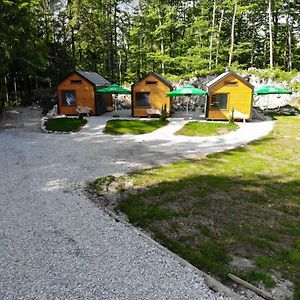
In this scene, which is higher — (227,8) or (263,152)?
(227,8)

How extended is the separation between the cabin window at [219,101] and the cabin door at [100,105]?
10725 mm

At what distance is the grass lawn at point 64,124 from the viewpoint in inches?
852

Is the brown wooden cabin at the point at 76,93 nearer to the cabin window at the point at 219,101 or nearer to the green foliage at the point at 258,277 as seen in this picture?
the cabin window at the point at 219,101

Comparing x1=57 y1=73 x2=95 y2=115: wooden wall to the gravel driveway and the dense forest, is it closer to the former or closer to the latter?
the dense forest

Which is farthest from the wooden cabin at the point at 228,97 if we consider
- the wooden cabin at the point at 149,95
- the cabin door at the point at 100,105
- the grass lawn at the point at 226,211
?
the grass lawn at the point at 226,211

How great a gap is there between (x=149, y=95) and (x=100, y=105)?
527 cm

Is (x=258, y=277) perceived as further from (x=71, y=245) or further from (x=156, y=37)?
(x=156, y=37)

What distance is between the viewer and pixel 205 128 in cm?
2130

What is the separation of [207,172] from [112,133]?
9980 mm

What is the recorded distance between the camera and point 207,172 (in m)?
12.1

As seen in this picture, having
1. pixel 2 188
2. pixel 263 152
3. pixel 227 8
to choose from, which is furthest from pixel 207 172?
pixel 227 8

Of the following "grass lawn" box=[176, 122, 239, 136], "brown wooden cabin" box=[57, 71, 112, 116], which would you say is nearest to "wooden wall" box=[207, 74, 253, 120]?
"grass lawn" box=[176, 122, 239, 136]

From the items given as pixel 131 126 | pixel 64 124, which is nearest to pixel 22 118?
pixel 64 124

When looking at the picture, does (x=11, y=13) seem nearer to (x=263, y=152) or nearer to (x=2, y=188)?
(x=2, y=188)
